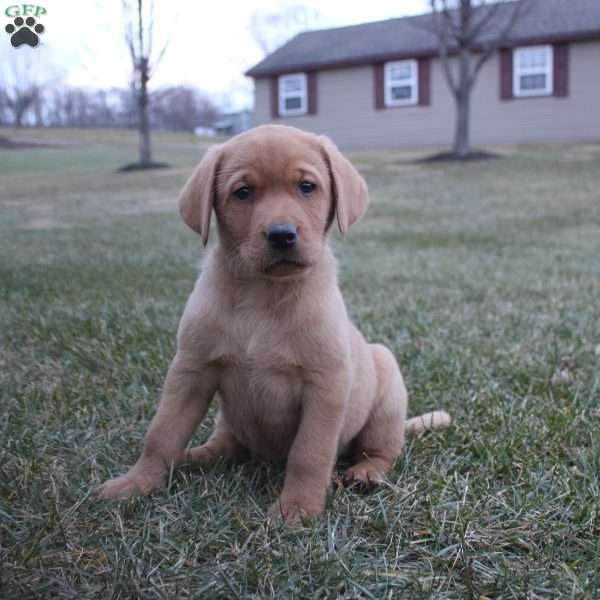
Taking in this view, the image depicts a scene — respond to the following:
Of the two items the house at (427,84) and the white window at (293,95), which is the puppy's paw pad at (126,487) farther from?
the white window at (293,95)

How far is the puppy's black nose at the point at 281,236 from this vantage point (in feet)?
7.66

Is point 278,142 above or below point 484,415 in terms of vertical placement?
above

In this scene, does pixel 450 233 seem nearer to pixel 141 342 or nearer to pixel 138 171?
pixel 141 342

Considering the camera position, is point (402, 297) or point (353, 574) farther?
point (402, 297)

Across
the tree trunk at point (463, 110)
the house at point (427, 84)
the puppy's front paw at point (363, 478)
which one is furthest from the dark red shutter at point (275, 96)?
the puppy's front paw at point (363, 478)

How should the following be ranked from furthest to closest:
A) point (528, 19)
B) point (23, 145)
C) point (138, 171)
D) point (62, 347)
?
point (528, 19) → point (138, 171) → point (23, 145) → point (62, 347)

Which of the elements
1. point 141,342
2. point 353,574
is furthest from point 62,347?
point 353,574

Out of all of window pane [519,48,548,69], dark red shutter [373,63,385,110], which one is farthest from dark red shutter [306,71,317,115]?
window pane [519,48,548,69]

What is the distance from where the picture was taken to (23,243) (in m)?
8.69

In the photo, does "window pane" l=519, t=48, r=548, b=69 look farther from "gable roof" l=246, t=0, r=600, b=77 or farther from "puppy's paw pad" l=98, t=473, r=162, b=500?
"puppy's paw pad" l=98, t=473, r=162, b=500

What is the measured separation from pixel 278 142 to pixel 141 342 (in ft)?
6.90

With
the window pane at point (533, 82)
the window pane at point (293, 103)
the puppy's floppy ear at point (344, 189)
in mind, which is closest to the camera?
the puppy's floppy ear at point (344, 189)

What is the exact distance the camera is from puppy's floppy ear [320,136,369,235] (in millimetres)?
2666

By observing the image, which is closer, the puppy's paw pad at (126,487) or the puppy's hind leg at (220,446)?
the puppy's paw pad at (126,487)
